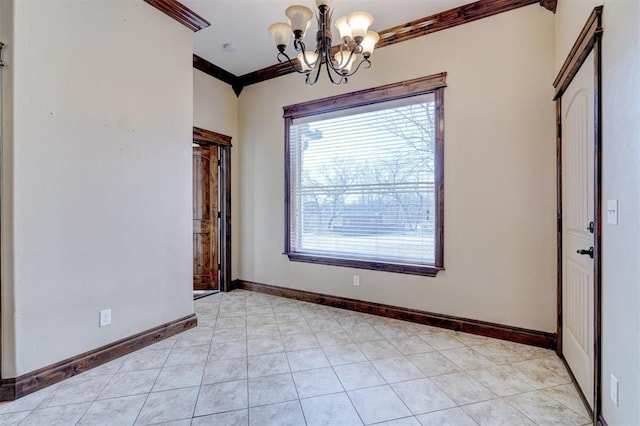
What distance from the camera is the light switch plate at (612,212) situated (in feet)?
4.87

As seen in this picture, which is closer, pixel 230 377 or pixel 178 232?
pixel 230 377

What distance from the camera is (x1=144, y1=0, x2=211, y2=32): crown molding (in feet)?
9.34

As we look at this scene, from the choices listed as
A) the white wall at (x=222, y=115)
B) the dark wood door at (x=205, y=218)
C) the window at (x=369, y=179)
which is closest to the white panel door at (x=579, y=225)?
the window at (x=369, y=179)

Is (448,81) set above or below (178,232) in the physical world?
above

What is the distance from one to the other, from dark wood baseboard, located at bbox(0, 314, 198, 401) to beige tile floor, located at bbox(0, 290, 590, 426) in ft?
0.21

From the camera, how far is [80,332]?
231cm

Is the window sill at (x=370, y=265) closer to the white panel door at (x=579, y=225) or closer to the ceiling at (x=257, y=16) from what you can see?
the white panel door at (x=579, y=225)

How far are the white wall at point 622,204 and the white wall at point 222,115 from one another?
390 cm

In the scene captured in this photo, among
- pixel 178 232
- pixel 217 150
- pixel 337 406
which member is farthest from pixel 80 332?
pixel 217 150

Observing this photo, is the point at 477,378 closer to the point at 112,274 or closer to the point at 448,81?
the point at 448,81

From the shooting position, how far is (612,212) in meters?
1.52

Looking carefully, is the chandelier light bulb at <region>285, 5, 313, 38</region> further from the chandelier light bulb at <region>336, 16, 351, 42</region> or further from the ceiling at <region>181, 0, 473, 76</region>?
the ceiling at <region>181, 0, 473, 76</region>

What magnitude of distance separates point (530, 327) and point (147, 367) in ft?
10.4

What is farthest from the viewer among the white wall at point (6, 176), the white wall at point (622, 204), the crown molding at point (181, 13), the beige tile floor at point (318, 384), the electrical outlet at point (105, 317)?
the crown molding at point (181, 13)
